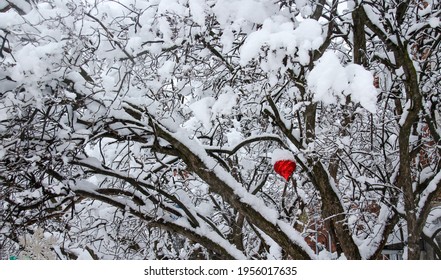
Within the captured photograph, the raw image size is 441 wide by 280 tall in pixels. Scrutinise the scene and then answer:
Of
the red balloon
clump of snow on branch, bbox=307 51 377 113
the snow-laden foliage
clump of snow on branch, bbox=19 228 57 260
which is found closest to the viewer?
clump of snow on branch, bbox=307 51 377 113

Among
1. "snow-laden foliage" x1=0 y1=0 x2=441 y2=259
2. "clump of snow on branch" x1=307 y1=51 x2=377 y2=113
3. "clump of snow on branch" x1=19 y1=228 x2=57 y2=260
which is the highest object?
"snow-laden foliage" x1=0 y1=0 x2=441 y2=259

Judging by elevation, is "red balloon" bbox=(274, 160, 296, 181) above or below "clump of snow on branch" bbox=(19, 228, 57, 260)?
above

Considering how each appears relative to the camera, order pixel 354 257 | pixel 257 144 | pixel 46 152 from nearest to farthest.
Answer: pixel 46 152 → pixel 354 257 → pixel 257 144

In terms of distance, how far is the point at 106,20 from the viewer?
467 centimetres

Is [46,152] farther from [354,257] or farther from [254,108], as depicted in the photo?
[354,257]

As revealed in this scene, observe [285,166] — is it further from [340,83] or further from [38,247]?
[38,247]

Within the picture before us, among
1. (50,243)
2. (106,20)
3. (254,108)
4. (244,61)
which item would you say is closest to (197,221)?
(254,108)

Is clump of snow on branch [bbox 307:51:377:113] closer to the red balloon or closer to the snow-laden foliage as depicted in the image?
the snow-laden foliage

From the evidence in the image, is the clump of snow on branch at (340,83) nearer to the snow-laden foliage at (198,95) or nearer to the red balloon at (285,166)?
the snow-laden foliage at (198,95)

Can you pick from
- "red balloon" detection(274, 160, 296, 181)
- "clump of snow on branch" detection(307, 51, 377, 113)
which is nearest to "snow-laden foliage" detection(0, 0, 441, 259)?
"clump of snow on branch" detection(307, 51, 377, 113)

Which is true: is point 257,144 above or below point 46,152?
above

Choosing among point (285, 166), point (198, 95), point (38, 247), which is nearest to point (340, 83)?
point (285, 166)

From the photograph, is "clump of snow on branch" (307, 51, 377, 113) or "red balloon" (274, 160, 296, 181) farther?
"red balloon" (274, 160, 296, 181)

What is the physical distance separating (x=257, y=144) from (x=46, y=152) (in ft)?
13.5
